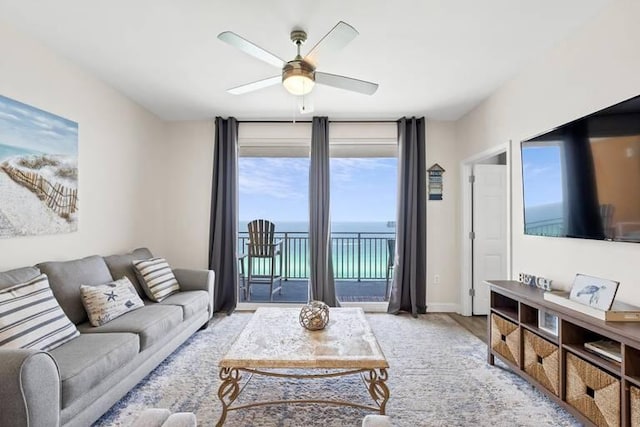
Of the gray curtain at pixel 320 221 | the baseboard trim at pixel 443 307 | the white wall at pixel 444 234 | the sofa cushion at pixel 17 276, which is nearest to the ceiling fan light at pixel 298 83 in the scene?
the gray curtain at pixel 320 221

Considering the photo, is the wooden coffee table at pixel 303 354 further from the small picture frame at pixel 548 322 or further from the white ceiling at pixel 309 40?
the white ceiling at pixel 309 40

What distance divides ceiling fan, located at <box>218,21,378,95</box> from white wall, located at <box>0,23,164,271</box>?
1459mm

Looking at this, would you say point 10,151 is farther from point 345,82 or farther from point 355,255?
point 355,255

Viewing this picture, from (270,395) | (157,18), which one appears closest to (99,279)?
(270,395)

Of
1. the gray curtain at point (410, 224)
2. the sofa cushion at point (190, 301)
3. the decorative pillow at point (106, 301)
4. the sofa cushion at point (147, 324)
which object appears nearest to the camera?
the sofa cushion at point (147, 324)

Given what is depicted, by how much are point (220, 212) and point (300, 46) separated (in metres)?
2.49

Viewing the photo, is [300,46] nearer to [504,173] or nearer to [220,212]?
[220,212]

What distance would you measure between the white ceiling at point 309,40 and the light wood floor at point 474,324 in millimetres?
2562

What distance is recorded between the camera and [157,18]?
89.0 inches

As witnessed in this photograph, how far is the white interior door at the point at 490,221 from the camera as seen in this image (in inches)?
167

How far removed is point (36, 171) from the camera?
2.55m

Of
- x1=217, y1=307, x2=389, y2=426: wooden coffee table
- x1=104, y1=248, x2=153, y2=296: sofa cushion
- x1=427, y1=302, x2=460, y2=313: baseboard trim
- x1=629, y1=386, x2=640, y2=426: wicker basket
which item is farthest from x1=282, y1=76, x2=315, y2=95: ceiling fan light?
x1=427, y1=302, x2=460, y2=313: baseboard trim

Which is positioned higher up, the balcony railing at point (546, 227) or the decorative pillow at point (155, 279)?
the balcony railing at point (546, 227)

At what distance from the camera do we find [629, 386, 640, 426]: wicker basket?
159 centimetres
